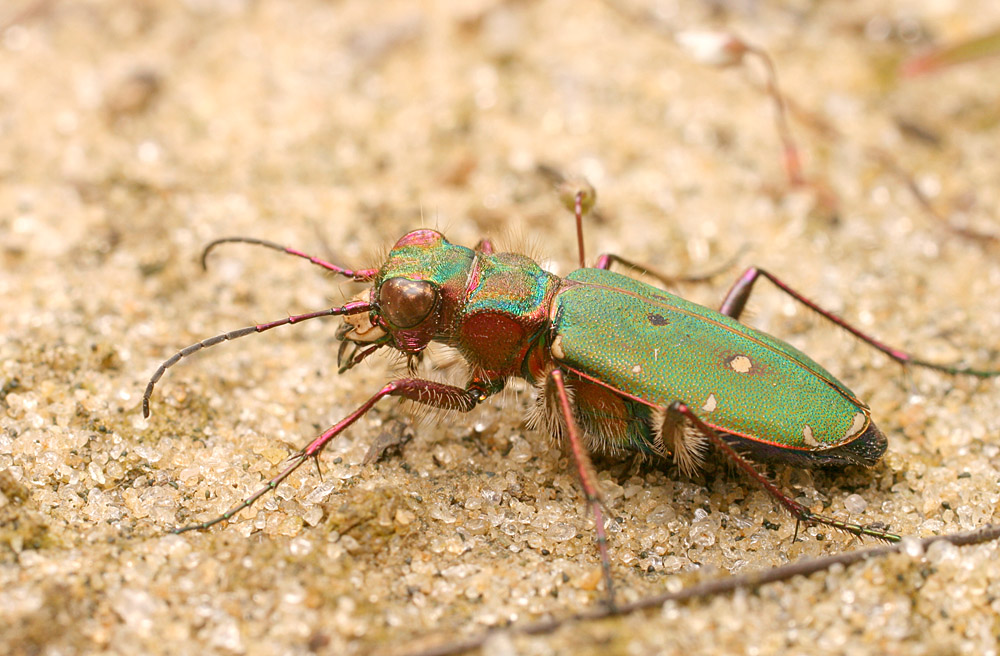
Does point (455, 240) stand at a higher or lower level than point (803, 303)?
higher

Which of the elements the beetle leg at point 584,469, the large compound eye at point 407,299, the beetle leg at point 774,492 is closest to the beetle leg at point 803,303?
the beetle leg at point 774,492

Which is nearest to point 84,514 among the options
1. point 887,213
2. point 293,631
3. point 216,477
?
point 216,477

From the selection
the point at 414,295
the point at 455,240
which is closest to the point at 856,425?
the point at 414,295

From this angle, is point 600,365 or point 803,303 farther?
point 803,303

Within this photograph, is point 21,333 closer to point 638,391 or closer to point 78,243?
point 78,243

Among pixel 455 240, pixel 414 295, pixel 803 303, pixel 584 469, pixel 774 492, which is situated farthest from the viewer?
pixel 455 240

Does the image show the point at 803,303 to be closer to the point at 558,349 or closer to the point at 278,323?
the point at 558,349

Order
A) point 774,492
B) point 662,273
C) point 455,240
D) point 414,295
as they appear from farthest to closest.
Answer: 1. point 455,240
2. point 662,273
3. point 414,295
4. point 774,492
